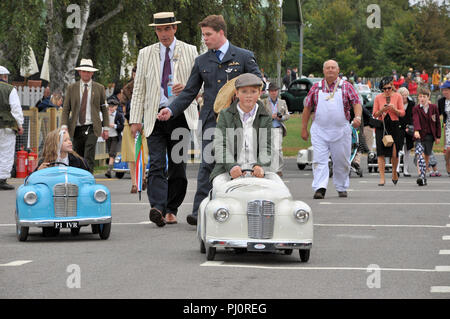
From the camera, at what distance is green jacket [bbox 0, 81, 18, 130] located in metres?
20.0

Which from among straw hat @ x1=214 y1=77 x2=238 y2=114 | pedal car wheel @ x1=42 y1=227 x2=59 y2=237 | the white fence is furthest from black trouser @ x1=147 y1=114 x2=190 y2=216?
the white fence

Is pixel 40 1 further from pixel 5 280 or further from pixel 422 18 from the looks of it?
pixel 422 18

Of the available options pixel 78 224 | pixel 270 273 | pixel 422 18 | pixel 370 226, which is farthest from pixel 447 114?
pixel 422 18

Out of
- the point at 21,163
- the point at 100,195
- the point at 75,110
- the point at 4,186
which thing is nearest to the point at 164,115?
the point at 100,195

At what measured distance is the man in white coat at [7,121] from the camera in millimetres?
20062

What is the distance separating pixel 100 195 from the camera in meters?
11.5

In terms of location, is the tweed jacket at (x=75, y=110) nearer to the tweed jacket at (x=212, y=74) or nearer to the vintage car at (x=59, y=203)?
the tweed jacket at (x=212, y=74)

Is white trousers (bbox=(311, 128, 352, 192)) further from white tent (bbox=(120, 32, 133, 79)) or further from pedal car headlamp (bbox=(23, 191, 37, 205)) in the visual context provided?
white tent (bbox=(120, 32, 133, 79))

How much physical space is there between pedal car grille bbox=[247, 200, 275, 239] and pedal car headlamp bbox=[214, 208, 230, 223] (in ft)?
0.59

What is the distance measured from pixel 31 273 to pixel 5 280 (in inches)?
16.5

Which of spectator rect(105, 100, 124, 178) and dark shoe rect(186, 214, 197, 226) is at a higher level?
Answer: spectator rect(105, 100, 124, 178)

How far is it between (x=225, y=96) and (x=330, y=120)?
580cm

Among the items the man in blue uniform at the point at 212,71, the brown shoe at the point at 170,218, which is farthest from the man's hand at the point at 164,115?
the brown shoe at the point at 170,218

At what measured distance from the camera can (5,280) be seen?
28.3ft
